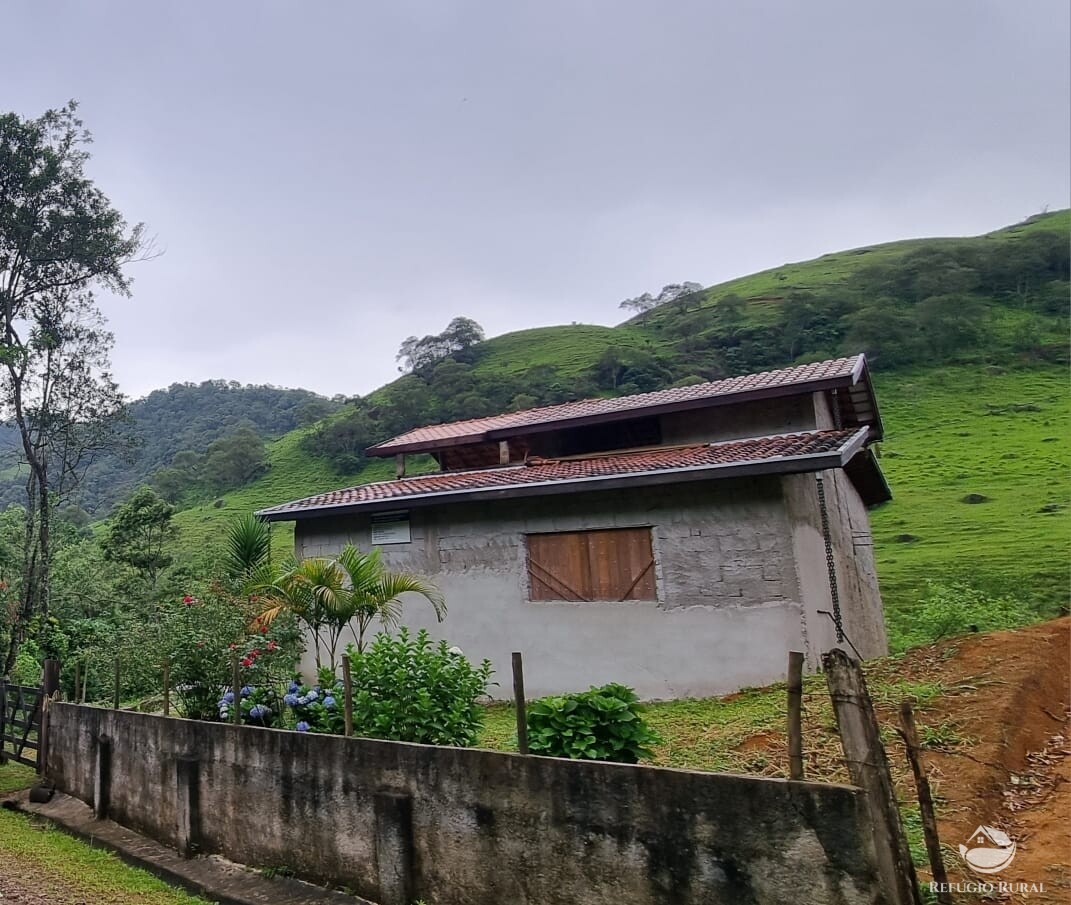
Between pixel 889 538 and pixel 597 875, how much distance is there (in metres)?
25.0

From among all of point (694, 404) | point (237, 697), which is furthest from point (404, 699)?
point (694, 404)

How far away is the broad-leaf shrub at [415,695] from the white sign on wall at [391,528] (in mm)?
5374

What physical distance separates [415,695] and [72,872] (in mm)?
3570

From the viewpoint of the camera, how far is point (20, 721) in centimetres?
1014

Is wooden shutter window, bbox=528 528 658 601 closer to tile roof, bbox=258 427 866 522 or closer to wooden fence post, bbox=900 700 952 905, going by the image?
tile roof, bbox=258 427 866 522

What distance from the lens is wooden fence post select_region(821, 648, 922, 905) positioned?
9.41 ft

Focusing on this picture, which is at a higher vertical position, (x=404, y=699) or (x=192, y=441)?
(x=192, y=441)

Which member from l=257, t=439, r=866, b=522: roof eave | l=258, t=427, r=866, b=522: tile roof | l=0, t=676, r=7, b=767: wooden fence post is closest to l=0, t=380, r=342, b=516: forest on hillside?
l=0, t=676, r=7, b=767: wooden fence post

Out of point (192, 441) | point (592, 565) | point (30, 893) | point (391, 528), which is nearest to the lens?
point (30, 893)

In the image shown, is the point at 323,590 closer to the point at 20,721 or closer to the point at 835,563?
the point at 20,721

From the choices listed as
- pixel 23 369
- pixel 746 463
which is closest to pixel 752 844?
pixel 746 463

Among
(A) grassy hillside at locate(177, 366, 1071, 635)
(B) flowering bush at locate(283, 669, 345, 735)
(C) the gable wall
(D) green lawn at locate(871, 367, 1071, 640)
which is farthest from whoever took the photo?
(A) grassy hillside at locate(177, 366, 1071, 635)

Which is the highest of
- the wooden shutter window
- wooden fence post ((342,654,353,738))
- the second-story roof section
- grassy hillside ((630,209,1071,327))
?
grassy hillside ((630,209,1071,327))

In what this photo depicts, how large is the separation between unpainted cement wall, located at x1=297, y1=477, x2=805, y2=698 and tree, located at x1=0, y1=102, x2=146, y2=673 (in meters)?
8.58
